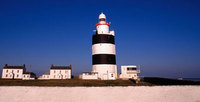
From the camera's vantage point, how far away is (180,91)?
423 inches

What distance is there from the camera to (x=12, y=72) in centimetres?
3503

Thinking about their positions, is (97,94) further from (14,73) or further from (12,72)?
(12,72)

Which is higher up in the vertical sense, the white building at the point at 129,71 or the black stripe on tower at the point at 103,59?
the black stripe on tower at the point at 103,59

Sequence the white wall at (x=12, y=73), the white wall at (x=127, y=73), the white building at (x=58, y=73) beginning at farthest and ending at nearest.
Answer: the white wall at (x=12, y=73) → the white building at (x=58, y=73) → the white wall at (x=127, y=73)

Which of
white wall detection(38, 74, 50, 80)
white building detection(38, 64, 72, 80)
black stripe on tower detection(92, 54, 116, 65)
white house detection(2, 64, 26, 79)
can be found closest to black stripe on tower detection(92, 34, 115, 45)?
black stripe on tower detection(92, 54, 116, 65)

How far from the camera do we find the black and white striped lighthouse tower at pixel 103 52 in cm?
3117

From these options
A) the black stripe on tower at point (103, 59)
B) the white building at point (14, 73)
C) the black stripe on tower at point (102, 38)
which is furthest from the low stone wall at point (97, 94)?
the white building at point (14, 73)

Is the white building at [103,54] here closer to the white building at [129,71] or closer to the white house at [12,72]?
the white building at [129,71]

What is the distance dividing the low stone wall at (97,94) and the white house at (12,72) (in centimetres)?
2871

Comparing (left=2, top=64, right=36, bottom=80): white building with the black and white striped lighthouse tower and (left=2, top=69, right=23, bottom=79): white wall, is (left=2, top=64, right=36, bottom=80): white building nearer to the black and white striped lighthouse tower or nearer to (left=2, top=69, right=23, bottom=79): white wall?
(left=2, top=69, right=23, bottom=79): white wall

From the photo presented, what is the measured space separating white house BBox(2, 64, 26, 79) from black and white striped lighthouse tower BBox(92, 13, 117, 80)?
20.5 metres

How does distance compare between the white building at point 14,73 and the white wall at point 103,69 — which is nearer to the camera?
the white wall at point 103,69

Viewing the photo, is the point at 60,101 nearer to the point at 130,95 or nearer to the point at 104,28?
the point at 130,95

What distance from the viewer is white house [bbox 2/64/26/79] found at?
3472 cm
